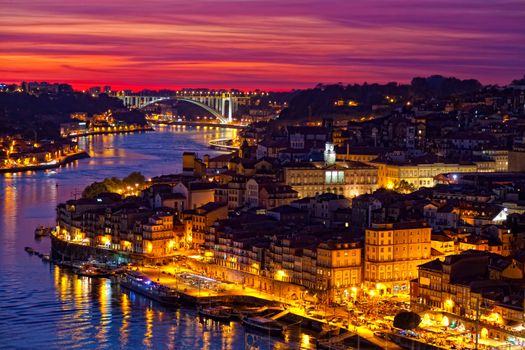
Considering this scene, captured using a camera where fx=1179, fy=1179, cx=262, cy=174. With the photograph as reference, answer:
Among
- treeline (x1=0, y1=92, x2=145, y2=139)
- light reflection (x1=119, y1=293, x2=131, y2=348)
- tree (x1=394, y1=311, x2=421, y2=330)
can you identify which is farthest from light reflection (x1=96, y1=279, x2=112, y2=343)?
treeline (x1=0, y1=92, x2=145, y2=139)

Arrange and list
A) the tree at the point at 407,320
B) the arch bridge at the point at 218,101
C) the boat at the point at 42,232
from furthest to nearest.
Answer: the arch bridge at the point at 218,101 → the boat at the point at 42,232 → the tree at the point at 407,320

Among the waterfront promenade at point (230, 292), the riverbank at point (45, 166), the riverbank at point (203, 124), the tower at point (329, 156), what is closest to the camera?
the waterfront promenade at point (230, 292)

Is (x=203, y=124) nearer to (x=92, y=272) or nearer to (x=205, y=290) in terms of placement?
(x=92, y=272)

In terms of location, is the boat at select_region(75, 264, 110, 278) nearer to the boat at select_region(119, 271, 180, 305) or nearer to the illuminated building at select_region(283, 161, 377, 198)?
the boat at select_region(119, 271, 180, 305)

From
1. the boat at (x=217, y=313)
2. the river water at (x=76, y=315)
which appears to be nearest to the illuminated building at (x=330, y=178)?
the river water at (x=76, y=315)

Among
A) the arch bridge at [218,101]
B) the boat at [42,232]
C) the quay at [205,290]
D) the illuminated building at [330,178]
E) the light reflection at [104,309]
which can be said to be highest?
the arch bridge at [218,101]

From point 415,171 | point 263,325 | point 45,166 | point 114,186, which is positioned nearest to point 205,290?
point 263,325

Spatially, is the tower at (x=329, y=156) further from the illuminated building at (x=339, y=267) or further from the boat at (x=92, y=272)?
the illuminated building at (x=339, y=267)
